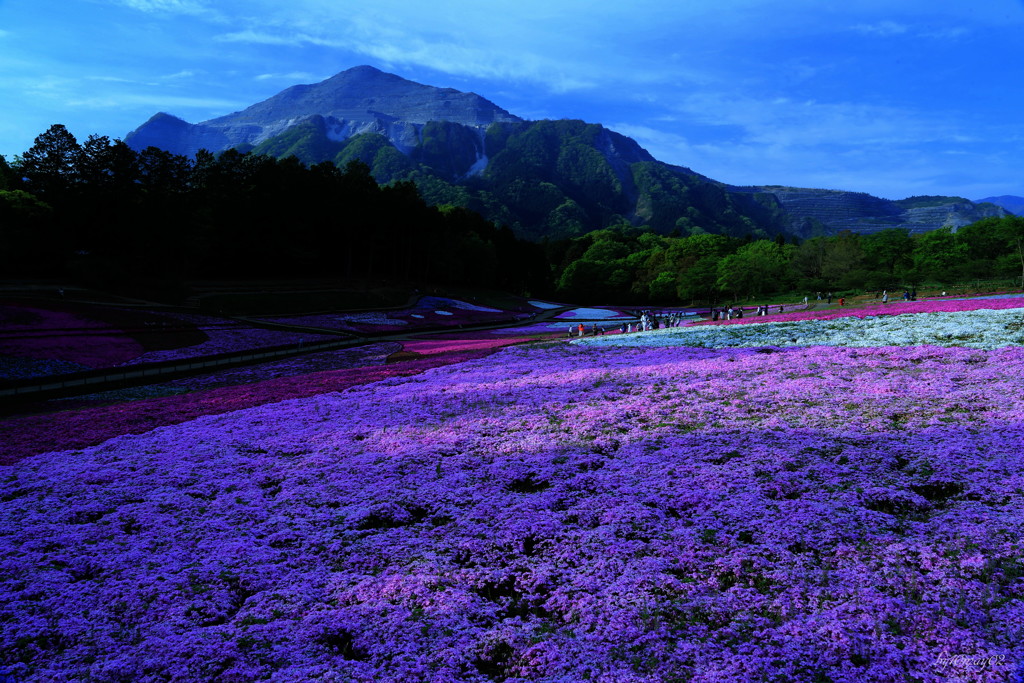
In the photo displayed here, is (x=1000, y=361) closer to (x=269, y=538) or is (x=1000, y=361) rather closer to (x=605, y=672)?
(x=605, y=672)

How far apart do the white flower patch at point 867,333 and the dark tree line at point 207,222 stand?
58432mm

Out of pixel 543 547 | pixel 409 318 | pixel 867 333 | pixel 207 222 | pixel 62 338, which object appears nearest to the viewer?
pixel 543 547

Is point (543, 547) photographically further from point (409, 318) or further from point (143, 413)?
point (409, 318)

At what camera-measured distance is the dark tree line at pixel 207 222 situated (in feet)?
207

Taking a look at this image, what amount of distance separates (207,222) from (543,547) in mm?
78499

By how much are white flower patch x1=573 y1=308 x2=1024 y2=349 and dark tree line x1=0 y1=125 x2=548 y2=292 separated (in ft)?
192

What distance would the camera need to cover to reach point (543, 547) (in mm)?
9203

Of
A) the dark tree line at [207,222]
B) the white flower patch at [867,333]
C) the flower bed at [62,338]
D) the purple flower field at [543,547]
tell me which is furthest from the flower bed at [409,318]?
the purple flower field at [543,547]

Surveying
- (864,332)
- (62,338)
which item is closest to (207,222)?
(62,338)

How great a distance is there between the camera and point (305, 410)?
64.0 ft

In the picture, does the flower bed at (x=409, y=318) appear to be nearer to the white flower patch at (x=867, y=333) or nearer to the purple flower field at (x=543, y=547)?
the white flower patch at (x=867, y=333)

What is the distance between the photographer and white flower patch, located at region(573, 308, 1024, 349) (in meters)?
25.6

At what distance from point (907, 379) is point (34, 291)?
6493cm

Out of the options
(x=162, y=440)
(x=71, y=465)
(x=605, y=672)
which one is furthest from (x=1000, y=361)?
(x=71, y=465)
